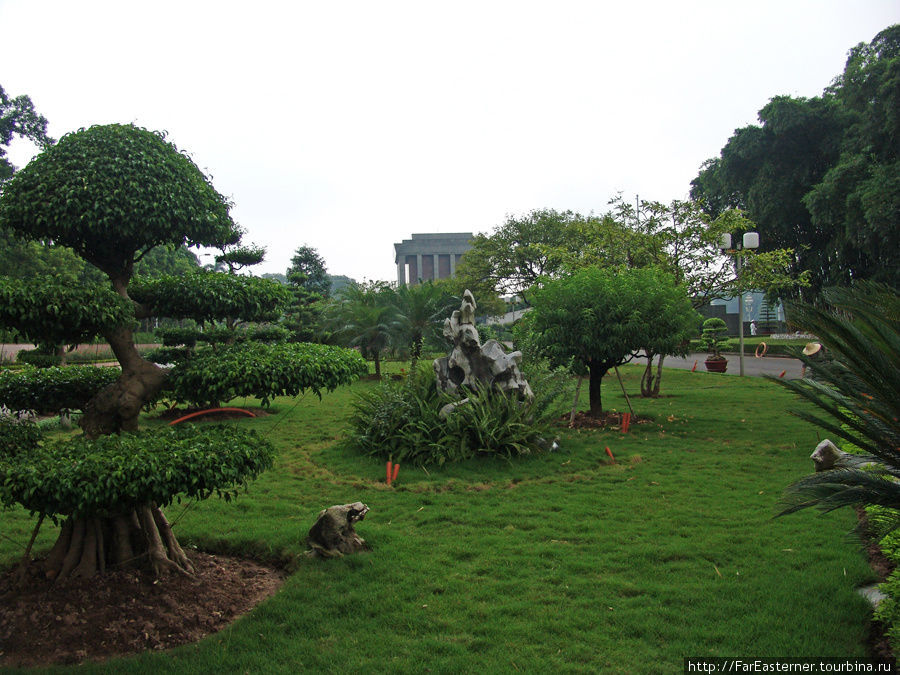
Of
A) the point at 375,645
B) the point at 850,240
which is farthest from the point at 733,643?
the point at 850,240

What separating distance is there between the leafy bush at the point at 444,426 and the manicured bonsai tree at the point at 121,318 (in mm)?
3805

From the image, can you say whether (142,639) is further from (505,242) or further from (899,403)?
(505,242)

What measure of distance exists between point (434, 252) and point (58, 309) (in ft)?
252

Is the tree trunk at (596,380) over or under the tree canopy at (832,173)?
under

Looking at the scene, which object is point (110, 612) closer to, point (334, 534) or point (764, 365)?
point (334, 534)

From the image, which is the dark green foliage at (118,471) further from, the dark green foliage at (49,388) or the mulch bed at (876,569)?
the mulch bed at (876,569)

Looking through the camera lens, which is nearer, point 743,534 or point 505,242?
point 743,534

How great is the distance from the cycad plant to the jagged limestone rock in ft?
19.2

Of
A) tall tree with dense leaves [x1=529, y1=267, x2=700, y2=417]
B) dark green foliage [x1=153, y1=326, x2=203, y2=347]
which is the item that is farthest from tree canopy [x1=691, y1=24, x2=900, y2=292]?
dark green foliage [x1=153, y1=326, x2=203, y2=347]

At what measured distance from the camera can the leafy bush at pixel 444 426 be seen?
7.97 metres

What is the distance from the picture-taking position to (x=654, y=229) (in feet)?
53.4

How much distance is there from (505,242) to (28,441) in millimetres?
28296

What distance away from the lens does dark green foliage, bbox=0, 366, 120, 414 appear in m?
4.09

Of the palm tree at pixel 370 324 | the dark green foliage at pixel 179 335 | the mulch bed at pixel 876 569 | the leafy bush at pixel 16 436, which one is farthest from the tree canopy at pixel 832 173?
the leafy bush at pixel 16 436
